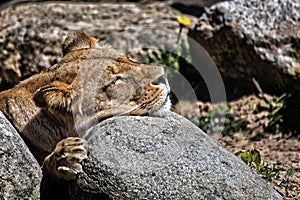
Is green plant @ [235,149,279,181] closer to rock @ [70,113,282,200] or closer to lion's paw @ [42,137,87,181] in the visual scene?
rock @ [70,113,282,200]

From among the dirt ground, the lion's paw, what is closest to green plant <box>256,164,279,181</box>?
the dirt ground

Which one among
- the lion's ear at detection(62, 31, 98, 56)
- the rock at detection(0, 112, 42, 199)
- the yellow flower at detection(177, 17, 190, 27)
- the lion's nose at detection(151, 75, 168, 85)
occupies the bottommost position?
the yellow flower at detection(177, 17, 190, 27)

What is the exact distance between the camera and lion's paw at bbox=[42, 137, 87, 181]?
491 centimetres

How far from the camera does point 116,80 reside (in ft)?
18.2

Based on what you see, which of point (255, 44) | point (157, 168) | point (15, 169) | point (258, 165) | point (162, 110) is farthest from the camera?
point (255, 44)

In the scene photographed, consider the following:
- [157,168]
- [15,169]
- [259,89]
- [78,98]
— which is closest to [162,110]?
[78,98]

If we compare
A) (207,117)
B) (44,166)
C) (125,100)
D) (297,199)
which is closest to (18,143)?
(44,166)

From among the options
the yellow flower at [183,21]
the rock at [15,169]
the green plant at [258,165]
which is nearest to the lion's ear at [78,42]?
the rock at [15,169]

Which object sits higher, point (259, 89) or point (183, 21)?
point (183, 21)

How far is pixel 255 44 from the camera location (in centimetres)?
781

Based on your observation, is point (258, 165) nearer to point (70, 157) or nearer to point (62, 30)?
point (70, 157)

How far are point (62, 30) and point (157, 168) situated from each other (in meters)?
4.54

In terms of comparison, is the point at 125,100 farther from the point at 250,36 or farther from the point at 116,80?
the point at 250,36

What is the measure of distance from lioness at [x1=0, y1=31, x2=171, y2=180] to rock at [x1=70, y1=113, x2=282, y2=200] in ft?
0.83
